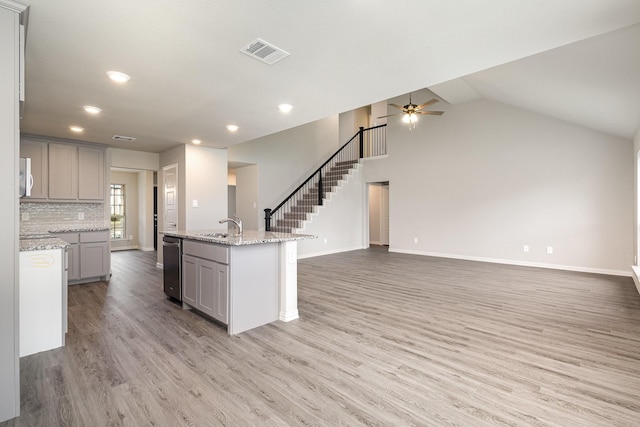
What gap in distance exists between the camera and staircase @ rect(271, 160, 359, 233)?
8141mm

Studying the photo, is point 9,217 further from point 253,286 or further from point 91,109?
point 91,109

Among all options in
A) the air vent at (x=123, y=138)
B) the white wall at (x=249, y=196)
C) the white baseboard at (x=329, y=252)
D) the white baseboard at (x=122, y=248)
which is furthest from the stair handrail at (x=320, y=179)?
the white baseboard at (x=122, y=248)

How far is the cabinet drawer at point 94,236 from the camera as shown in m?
5.26

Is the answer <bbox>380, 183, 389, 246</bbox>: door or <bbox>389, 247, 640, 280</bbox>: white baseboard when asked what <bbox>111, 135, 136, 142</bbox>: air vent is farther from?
<bbox>380, 183, 389, 246</bbox>: door

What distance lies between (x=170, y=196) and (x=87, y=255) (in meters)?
1.79

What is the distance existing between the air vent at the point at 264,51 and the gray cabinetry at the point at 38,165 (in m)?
4.93

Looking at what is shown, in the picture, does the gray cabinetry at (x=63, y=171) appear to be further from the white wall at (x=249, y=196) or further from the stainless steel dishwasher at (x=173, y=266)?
the white wall at (x=249, y=196)

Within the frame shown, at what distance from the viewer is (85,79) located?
3.03 meters

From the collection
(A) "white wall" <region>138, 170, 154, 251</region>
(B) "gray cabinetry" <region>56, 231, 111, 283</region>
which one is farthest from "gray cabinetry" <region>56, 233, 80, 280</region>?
(A) "white wall" <region>138, 170, 154, 251</region>

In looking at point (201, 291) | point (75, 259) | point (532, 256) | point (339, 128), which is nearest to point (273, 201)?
point (339, 128)

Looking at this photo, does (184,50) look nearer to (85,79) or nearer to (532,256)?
(85,79)

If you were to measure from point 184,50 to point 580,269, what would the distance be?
287 inches

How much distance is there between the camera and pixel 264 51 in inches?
99.0

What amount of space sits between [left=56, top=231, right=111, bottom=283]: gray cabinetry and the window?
15.6 feet
